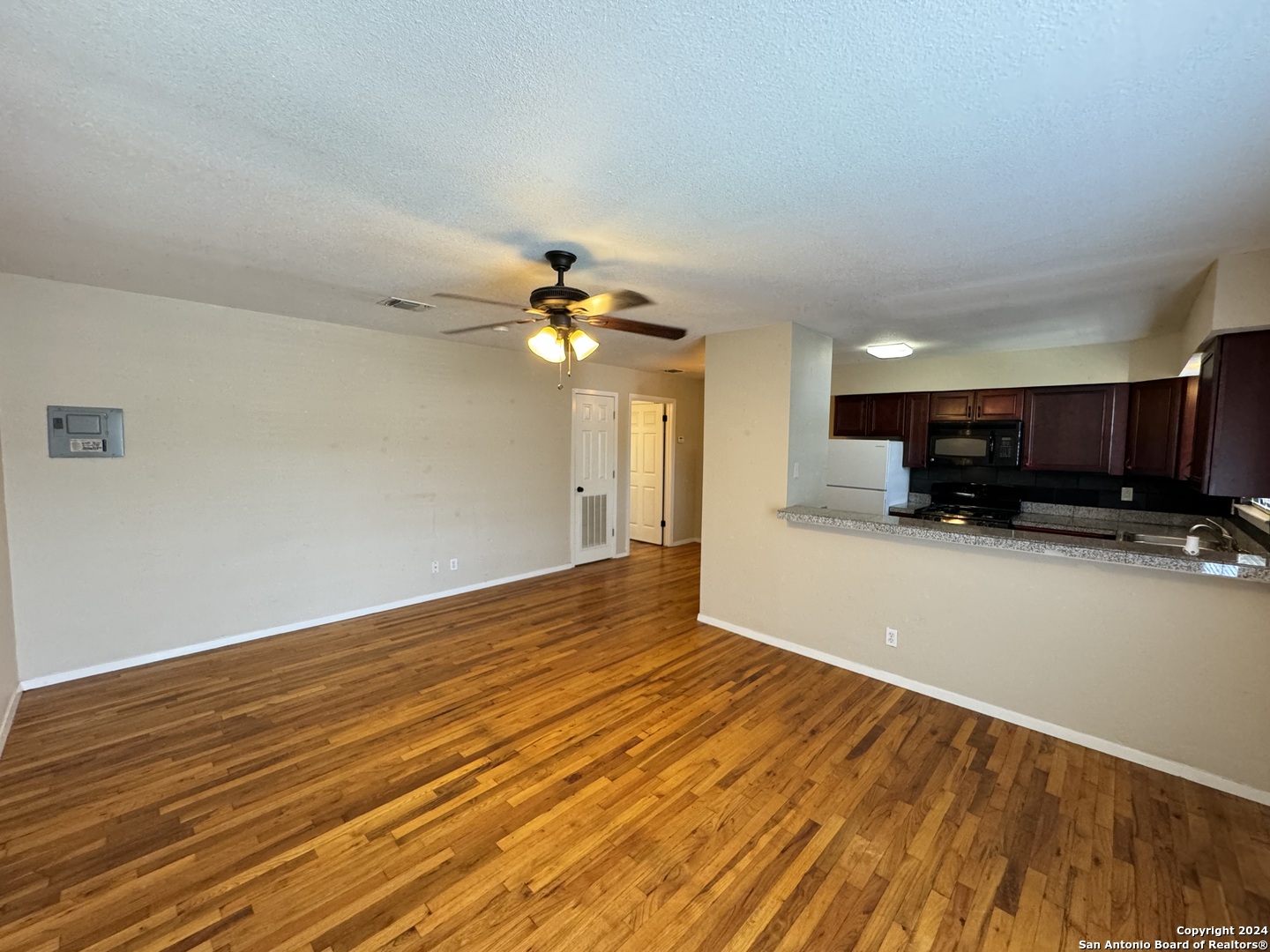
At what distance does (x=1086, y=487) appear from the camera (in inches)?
179

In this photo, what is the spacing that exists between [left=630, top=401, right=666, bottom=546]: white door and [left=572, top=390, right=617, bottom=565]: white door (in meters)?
0.96

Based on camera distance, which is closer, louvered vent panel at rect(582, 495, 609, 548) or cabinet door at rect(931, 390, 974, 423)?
cabinet door at rect(931, 390, 974, 423)

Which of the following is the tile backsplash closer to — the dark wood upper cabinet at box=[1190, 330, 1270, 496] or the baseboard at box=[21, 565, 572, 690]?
the dark wood upper cabinet at box=[1190, 330, 1270, 496]

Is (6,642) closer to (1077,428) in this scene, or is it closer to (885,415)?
(885,415)

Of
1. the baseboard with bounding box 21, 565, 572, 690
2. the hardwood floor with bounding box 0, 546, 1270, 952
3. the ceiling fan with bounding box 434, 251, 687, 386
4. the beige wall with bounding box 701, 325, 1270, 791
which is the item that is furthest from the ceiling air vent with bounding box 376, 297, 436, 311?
the baseboard with bounding box 21, 565, 572, 690

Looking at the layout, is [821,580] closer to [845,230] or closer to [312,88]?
[845,230]

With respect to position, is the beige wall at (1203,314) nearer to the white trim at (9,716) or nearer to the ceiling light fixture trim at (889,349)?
the ceiling light fixture trim at (889,349)

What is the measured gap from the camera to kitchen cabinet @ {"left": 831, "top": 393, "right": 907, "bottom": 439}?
528cm

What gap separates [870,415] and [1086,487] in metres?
1.91

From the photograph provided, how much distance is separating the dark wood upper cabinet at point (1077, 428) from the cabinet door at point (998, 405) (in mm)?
57

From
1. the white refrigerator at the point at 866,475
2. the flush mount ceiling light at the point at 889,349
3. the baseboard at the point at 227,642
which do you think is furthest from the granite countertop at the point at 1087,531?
the baseboard at the point at 227,642

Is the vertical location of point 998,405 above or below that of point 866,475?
above

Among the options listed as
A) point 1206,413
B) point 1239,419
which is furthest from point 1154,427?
point 1239,419

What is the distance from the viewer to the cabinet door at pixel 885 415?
5256 millimetres
